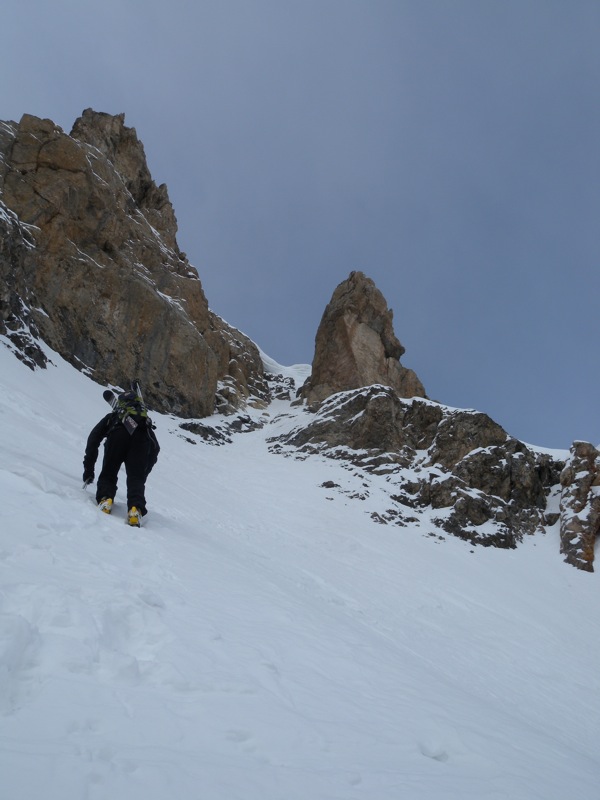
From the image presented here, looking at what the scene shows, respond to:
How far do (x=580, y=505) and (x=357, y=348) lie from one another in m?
32.3

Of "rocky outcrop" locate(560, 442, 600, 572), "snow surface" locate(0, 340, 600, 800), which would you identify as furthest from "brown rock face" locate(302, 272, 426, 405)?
"snow surface" locate(0, 340, 600, 800)

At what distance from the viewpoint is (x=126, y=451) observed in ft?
25.4

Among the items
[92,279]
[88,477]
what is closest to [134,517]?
[88,477]

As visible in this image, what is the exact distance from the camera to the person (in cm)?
712

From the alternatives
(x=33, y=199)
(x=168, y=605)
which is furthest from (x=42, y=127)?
(x=168, y=605)

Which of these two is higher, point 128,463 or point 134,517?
point 128,463

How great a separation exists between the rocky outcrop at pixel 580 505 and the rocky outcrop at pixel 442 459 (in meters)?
1.87

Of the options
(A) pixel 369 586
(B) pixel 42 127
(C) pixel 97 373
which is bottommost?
(A) pixel 369 586

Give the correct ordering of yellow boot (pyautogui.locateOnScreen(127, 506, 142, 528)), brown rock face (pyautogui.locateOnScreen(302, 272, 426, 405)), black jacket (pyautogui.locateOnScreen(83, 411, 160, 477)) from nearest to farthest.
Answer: yellow boot (pyautogui.locateOnScreen(127, 506, 142, 528)) → black jacket (pyautogui.locateOnScreen(83, 411, 160, 477)) → brown rock face (pyautogui.locateOnScreen(302, 272, 426, 405))

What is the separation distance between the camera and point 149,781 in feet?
6.85

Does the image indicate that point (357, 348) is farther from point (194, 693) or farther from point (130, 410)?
point (194, 693)

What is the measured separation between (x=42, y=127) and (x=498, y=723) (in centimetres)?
4902

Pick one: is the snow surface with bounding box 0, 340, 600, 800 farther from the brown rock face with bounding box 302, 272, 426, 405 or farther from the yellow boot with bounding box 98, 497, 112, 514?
the brown rock face with bounding box 302, 272, 426, 405

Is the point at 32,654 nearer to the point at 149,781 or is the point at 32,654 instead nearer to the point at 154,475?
the point at 149,781
